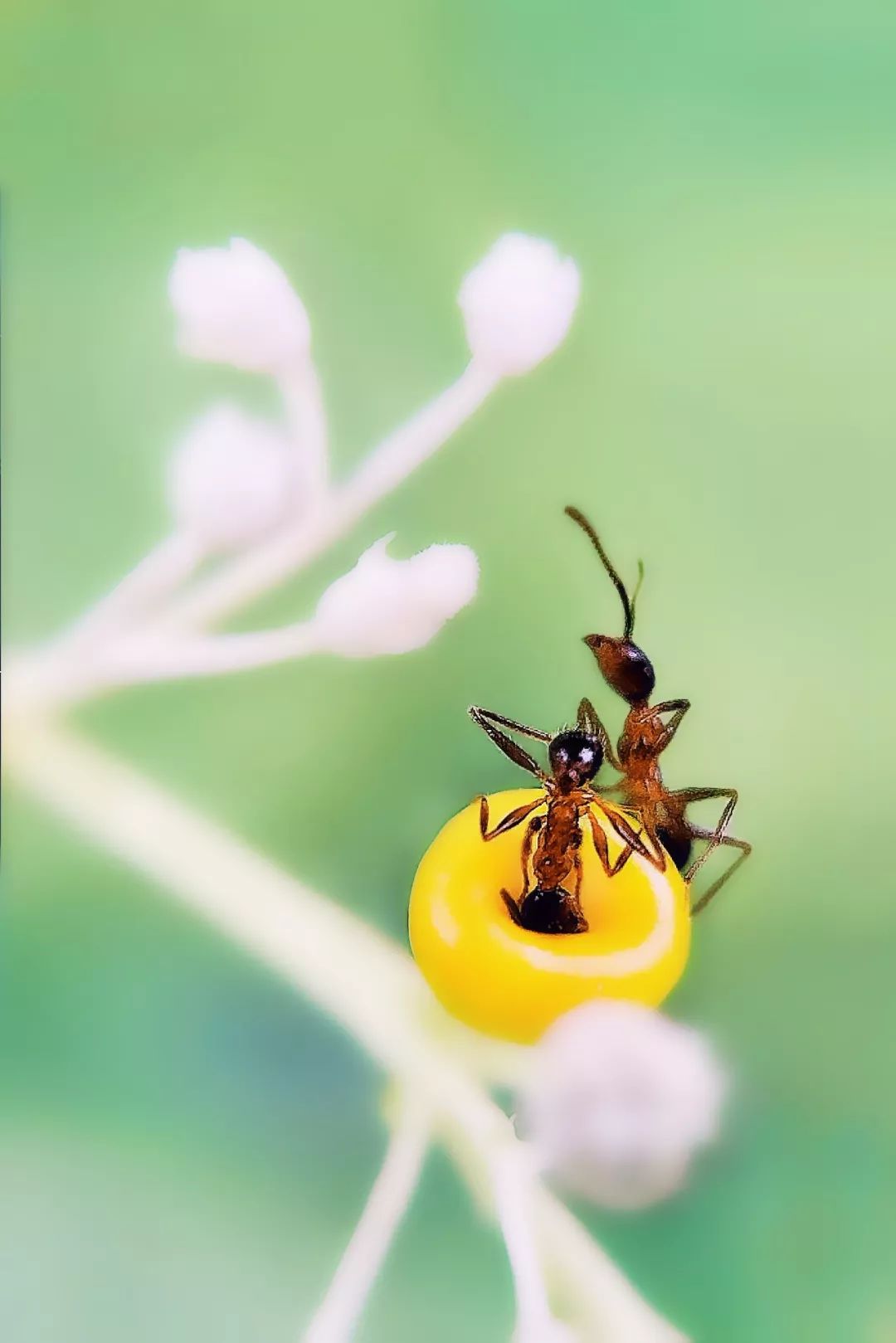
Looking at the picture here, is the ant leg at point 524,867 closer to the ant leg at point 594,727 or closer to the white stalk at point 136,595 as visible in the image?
the ant leg at point 594,727

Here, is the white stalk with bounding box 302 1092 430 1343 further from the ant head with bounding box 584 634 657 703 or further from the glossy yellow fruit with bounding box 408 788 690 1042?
the ant head with bounding box 584 634 657 703

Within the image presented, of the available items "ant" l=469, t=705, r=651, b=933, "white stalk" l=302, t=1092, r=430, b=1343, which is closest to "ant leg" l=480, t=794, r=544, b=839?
"ant" l=469, t=705, r=651, b=933

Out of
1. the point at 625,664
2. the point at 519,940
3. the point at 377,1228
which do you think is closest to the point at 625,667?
the point at 625,664

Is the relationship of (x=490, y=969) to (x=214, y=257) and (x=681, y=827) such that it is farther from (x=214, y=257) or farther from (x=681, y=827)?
(x=214, y=257)

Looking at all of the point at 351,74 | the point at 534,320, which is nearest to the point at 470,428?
the point at 534,320

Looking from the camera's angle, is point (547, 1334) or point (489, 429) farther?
point (489, 429)

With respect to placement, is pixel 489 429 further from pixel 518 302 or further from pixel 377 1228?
pixel 377 1228
